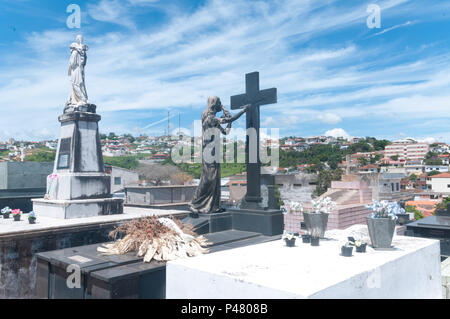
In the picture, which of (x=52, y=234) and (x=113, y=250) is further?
(x=52, y=234)

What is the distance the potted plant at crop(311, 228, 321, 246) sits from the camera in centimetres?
554

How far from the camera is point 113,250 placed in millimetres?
5777

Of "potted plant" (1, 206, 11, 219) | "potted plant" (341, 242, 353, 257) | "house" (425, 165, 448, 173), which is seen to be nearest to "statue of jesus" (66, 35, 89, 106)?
"potted plant" (1, 206, 11, 219)

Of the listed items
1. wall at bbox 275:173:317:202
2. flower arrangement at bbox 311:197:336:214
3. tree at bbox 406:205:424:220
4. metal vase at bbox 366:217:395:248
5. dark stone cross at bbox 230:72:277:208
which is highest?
dark stone cross at bbox 230:72:277:208

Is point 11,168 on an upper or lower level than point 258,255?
upper

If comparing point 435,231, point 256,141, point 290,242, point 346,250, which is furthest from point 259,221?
point 435,231

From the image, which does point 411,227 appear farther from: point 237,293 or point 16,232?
point 16,232

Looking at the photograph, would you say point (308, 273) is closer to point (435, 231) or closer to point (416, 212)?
point (435, 231)

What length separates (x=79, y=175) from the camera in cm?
1029

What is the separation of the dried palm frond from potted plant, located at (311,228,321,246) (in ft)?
6.02

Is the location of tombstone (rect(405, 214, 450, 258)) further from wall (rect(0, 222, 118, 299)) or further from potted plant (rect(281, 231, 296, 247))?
wall (rect(0, 222, 118, 299))
